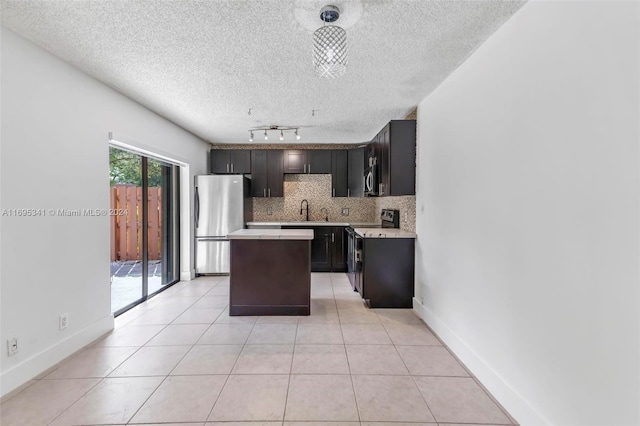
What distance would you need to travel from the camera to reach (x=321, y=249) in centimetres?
552

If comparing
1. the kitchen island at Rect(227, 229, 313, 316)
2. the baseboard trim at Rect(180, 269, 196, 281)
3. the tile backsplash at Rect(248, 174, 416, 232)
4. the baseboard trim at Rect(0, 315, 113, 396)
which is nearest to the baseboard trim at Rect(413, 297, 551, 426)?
the kitchen island at Rect(227, 229, 313, 316)

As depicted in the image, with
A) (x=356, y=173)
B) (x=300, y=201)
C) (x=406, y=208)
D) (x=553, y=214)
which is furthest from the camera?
→ (x=300, y=201)

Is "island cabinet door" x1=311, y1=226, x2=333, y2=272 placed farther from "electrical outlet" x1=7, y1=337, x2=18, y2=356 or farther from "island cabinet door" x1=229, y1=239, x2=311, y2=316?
"electrical outlet" x1=7, y1=337, x2=18, y2=356

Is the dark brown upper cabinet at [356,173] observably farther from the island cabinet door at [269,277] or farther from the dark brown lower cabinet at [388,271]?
the island cabinet door at [269,277]

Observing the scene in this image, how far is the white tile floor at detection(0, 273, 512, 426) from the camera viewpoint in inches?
70.2

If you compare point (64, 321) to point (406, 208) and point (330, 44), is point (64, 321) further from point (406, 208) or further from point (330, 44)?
point (406, 208)

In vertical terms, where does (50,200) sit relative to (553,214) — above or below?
above

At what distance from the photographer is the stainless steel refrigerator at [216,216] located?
5.13m

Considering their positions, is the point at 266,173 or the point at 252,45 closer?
the point at 252,45

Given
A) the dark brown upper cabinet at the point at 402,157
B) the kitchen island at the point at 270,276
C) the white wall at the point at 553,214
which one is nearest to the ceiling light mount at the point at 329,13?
the white wall at the point at 553,214

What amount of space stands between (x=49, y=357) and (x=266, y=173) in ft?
13.6

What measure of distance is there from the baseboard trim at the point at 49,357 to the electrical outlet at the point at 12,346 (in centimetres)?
10

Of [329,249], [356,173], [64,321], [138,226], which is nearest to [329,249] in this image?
[329,249]

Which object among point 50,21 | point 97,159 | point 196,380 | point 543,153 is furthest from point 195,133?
point 543,153
